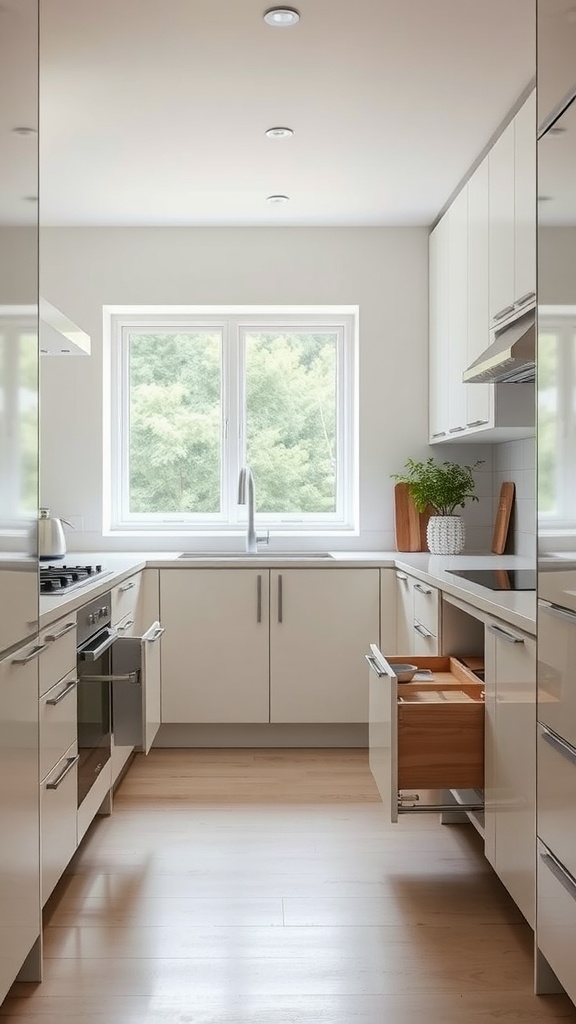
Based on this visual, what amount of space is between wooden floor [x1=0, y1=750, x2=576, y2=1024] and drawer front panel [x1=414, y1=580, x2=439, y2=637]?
661 millimetres

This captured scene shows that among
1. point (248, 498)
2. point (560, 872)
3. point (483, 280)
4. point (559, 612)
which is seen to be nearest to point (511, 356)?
point (483, 280)

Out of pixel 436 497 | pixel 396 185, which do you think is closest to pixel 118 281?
pixel 396 185

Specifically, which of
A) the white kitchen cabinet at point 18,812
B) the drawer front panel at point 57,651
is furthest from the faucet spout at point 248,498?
the white kitchen cabinet at point 18,812

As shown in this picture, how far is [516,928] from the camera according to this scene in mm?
2281

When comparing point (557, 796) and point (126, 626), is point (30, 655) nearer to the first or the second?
point (557, 796)

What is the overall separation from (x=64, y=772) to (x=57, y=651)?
0.31 metres

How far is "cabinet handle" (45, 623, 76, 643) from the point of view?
213cm

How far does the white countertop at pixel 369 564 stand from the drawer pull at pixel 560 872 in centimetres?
46

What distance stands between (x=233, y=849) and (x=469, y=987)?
3.20 feet

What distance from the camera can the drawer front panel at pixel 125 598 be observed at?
3.14 meters

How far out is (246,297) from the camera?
14.4ft

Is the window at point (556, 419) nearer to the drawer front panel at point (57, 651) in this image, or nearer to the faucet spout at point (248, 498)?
the drawer front panel at point (57, 651)

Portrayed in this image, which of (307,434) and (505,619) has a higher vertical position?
(307,434)

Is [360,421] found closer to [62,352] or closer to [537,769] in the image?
[62,352]
